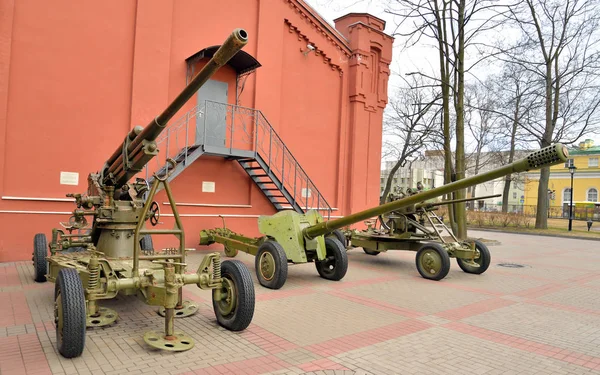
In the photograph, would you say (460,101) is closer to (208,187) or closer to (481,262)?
(481,262)

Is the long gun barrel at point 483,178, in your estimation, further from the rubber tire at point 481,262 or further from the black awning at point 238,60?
the black awning at point 238,60

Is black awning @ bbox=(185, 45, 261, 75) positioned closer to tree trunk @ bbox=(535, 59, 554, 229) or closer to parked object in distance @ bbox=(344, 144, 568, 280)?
parked object in distance @ bbox=(344, 144, 568, 280)

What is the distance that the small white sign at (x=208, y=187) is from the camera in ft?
43.3

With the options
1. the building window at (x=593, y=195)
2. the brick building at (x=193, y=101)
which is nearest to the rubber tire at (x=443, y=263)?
the brick building at (x=193, y=101)

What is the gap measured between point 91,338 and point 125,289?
0.66 m

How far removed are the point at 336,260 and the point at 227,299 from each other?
3.93m

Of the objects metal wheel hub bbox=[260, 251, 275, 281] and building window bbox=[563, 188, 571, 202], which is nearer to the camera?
metal wheel hub bbox=[260, 251, 275, 281]

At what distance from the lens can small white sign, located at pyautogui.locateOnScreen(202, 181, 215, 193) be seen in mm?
13195

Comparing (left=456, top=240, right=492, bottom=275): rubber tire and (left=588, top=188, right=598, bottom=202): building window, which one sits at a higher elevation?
(left=588, top=188, right=598, bottom=202): building window

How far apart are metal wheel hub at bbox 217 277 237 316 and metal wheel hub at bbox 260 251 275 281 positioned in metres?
2.49

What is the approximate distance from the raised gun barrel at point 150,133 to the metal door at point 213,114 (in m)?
5.85

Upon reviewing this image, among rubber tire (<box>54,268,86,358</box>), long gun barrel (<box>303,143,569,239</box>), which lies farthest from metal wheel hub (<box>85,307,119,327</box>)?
long gun barrel (<box>303,143,569,239</box>)

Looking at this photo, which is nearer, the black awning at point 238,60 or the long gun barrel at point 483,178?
the long gun barrel at point 483,178

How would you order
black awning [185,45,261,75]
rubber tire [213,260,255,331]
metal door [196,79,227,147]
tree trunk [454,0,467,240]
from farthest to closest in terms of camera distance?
1. tree trunk [454,0,467,240]
2. metal door [196,79,227,147]
3. black awning [185,45,261,75]
4. rubber tire [213,260,255,331]
